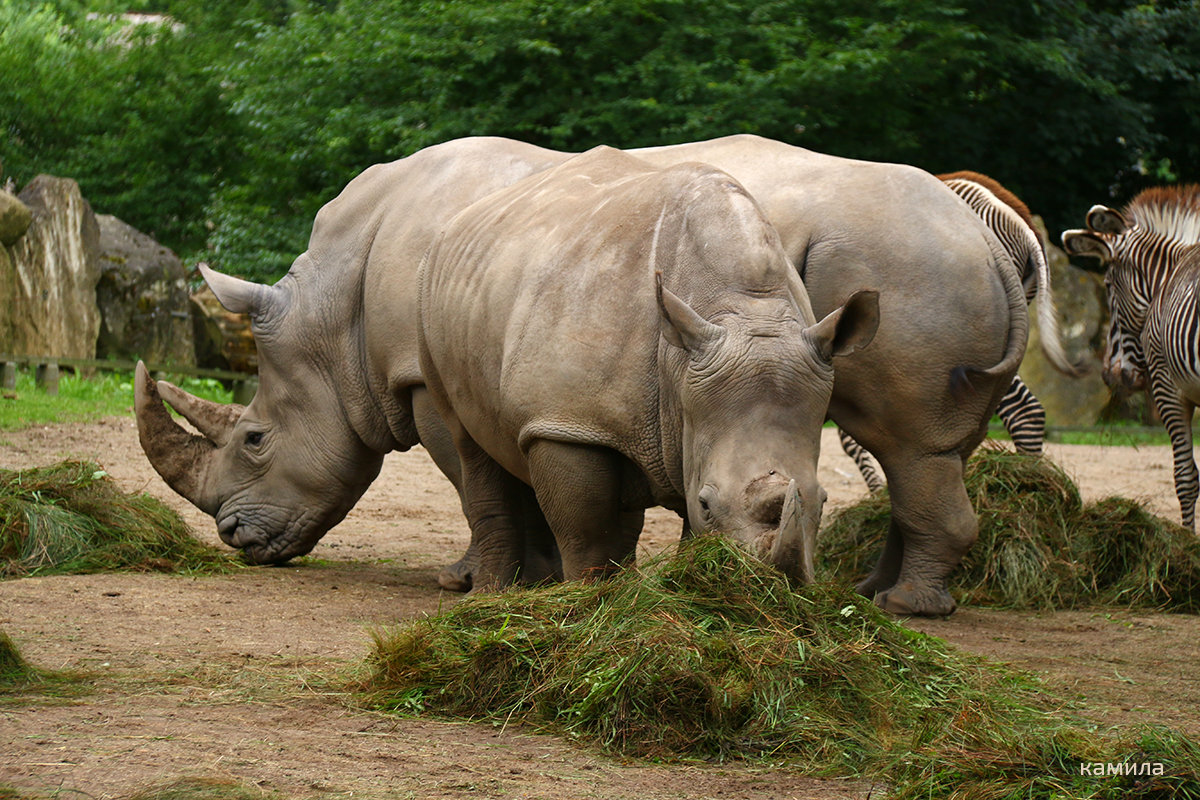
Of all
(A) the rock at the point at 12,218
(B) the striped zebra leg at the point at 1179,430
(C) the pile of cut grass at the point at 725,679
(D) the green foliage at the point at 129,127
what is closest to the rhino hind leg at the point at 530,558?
(C) the pile of cut grass at the point at 725,679

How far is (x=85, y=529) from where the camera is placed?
686 centimetres

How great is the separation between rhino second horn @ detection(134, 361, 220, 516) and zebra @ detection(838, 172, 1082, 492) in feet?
10.7

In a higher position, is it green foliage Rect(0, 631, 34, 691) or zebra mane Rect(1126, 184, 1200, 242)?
zebra mane Rect(1126, 184, 1200, 242)

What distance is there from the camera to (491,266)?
5.46m

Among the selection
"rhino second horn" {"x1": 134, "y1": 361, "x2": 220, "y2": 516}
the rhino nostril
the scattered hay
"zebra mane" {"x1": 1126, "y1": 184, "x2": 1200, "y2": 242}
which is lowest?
the rhino nostril

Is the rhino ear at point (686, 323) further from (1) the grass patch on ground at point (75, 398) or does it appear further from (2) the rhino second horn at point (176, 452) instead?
(1) the grass patch on ground at point (75, 398)

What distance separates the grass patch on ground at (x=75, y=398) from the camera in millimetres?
11242

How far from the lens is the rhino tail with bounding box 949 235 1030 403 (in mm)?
5809

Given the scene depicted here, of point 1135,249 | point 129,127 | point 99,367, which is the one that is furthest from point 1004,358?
point 129,127

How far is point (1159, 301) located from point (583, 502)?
17.8ft

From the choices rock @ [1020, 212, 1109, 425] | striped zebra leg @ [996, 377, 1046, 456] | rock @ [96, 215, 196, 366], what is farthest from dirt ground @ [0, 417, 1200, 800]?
rock @ [1020, 212, 1109, 425]

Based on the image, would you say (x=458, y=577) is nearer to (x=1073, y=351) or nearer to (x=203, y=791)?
(x=203, y=791)

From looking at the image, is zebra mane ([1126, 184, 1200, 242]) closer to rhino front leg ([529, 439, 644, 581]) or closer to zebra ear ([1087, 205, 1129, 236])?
zebra ear ([1087, 205, 1129, 236])

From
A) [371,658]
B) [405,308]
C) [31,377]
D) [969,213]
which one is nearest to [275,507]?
[405,308]
